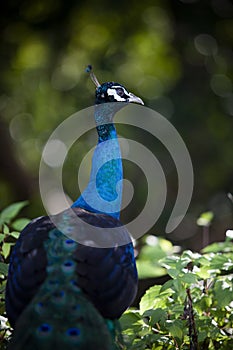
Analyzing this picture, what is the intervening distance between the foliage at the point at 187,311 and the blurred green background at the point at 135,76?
3.69 meters

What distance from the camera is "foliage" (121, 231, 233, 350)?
2750mm

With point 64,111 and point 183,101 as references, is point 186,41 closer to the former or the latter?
point 183,101

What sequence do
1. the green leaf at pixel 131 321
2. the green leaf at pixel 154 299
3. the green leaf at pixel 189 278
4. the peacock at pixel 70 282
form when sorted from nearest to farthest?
1. the peacock at pixel 70 282
2. the green leaf at pixel 189 278
3. the green leaf at pixel 131 321
4. the green leaf at pixel 154 299

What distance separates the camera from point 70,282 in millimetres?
2428

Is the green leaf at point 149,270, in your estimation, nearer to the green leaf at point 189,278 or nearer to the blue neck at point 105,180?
the blue neck at point 105,180

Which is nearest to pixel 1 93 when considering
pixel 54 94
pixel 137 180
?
pixel 54 94

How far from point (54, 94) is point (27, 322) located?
567 centimetres

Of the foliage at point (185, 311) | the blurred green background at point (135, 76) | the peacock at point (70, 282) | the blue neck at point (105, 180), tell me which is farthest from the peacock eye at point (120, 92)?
the blurred green background at point (135, 76)

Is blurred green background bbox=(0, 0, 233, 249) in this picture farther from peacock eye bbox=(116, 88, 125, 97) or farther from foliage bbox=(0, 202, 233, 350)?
foliage bbox=(0, 202, 233, 350)

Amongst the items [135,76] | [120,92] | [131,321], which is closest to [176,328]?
[131,321]

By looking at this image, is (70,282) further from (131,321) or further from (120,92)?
(120,92)

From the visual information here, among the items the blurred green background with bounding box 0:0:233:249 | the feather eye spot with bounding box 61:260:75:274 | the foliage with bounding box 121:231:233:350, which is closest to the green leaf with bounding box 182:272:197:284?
the foliage with bounding box 121:231:233:350

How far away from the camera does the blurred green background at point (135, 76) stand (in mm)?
6871

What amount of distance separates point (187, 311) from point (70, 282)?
704mm
